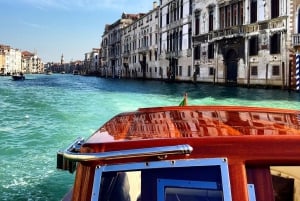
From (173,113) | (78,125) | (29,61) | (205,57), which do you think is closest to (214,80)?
(205,57)

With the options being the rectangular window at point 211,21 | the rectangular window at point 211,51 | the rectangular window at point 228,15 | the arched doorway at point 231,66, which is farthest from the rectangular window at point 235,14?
the rectangular window at point 211,51

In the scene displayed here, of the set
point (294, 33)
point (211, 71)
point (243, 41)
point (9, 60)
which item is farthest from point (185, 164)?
point (9, 60)

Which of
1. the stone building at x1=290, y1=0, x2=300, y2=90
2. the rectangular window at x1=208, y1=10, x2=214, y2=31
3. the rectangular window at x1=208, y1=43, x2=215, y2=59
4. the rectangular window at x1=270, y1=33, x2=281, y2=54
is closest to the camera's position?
the stone building at x1=290, y1=0, x2=300, y2=90

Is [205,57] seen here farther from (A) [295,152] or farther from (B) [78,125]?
(A) [295,152]

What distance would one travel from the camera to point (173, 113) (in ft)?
6.94

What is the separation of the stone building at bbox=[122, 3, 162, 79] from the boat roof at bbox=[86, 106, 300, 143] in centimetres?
3681

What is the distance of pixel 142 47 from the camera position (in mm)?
45000

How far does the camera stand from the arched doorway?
24.3m

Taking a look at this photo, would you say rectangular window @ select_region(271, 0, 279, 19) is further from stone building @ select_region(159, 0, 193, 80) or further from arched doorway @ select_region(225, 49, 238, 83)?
stone building @ select_region(159, 0, 193, 80)

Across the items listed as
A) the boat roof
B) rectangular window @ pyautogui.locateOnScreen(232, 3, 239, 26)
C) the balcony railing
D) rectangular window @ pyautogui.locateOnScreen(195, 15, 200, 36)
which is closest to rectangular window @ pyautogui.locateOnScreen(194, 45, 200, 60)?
the balcony railing

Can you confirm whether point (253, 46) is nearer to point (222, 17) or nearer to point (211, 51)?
point (222, 17)

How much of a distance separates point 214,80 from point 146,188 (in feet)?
83.9

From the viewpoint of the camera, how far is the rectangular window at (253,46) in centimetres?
2225

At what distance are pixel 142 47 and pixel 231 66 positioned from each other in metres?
21.8
